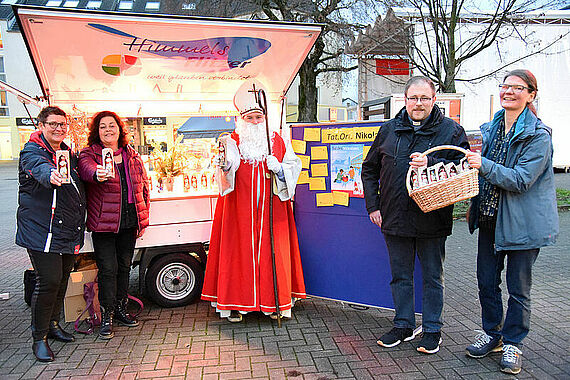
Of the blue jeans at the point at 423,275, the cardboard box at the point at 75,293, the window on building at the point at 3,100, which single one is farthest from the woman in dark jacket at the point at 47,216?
the window on building at the point at 3,100

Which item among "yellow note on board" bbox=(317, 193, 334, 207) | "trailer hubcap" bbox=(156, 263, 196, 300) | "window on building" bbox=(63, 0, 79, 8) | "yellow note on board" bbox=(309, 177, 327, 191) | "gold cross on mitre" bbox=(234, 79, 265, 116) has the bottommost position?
"trailer hubcap" bbox=(156, 263, 196, 300)

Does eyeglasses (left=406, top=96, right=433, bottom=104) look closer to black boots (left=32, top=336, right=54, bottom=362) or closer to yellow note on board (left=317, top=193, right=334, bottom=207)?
yellow note on board (left=317, top=193, right=334, bottom=207)

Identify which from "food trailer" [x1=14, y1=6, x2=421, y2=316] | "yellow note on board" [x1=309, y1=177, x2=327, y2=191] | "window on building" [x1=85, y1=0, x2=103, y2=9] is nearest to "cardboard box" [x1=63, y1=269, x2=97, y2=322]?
"food trailer" [x1=14, y1=6, x2=421, y2=316]

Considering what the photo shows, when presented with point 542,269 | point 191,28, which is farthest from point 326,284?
point 542,269

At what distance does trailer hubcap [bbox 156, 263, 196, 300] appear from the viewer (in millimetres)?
4168

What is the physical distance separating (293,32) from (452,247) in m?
4.37

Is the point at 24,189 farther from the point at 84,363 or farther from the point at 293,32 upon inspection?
the point at 293,32

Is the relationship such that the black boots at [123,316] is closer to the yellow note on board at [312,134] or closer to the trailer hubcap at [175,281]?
the trailer hubcap at [175,281]

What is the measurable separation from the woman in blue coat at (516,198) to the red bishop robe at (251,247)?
1616 millimetres

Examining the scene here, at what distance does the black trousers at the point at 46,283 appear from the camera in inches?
120

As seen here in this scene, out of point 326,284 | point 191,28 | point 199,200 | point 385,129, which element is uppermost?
point 191,28

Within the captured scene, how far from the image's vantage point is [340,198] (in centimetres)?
385

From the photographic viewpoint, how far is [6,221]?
30.5ft

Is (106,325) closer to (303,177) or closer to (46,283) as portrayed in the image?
(46,283)
